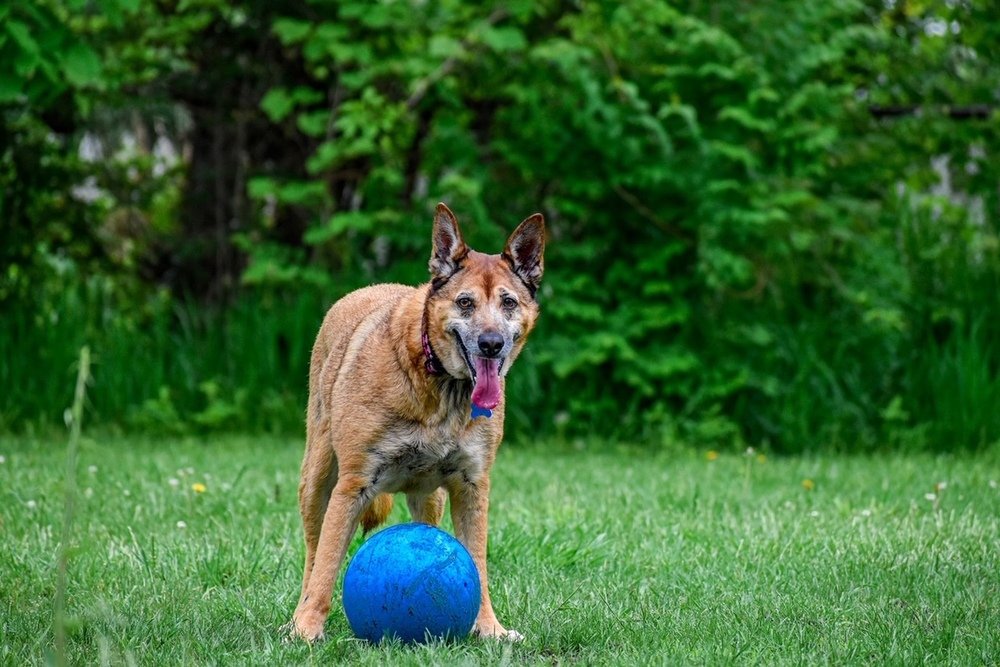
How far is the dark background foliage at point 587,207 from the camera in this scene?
9.75 m

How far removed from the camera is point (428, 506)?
16.8 feet

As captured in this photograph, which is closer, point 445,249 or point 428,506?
point 445,249

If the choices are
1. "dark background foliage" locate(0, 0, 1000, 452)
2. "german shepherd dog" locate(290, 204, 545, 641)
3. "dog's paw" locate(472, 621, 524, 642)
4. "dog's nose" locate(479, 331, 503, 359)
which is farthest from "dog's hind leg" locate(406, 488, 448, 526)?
"dark background foliage" locate(0, 0, 1000, 452)

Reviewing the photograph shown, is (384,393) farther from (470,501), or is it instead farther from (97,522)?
(97,522)

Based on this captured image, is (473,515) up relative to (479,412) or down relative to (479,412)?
down

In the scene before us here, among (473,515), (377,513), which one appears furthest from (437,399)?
(377,513)

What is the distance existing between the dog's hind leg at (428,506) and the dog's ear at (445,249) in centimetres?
98

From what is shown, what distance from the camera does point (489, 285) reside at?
180 inches

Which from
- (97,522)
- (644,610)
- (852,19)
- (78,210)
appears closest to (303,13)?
(78,210)

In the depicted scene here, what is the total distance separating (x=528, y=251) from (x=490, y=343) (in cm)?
61

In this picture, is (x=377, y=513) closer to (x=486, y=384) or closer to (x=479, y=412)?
(x=479, y=412)

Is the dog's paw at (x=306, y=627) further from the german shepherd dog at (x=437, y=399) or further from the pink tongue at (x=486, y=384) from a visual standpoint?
the pink tongue at (x=486, y=384)

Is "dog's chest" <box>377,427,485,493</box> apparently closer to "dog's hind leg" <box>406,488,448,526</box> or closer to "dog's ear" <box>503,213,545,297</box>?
"dog's hind leg" <box>406,488,448,526</box>

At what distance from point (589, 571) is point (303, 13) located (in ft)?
22.7
